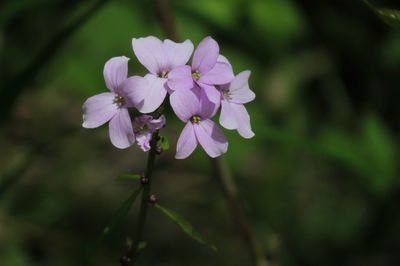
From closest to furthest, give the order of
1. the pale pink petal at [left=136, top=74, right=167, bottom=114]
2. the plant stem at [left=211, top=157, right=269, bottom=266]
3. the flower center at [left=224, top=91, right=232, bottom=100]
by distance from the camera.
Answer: the pale pink petal at [left=136, top=74, right=167, bottom=114] < the flower center at [left=224, top=91, right=232, bottom=100] < the plant stem at [left=211, top=157, right=269, bottom=266]

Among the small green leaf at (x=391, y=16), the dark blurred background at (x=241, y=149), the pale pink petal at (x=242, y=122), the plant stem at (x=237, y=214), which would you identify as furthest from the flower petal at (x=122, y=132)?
the dark blurred background at (x=241, y=149)

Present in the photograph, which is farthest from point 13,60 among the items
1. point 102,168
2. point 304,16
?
point 304,16

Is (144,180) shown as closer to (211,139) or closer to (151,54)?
(211,139)

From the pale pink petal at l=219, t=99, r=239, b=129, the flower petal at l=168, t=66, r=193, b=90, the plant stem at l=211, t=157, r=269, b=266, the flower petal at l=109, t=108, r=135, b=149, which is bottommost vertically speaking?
the plant stem at l=211, t=157, r=269, b=266

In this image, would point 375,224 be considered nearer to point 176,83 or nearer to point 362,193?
point 362,193

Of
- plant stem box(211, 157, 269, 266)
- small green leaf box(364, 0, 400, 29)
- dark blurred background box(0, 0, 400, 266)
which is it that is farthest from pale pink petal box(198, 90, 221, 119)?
dark blurred background box(0, 0, 400, 266)

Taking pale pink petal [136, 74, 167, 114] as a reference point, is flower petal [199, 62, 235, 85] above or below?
above

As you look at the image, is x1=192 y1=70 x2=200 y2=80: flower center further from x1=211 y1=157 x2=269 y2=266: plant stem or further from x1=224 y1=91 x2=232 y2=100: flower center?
x1=211 y1=157 x2=269 y2=266: plant stem
